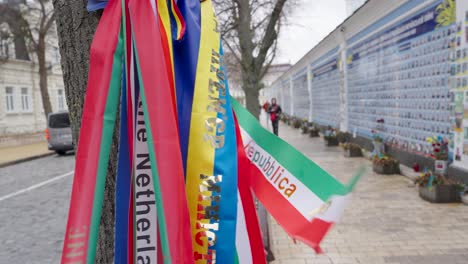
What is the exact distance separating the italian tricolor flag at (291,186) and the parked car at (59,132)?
16.2 m

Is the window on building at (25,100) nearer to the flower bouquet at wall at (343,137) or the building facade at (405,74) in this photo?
the building facade at (405,74)

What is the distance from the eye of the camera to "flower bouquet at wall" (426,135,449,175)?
22.0 ft

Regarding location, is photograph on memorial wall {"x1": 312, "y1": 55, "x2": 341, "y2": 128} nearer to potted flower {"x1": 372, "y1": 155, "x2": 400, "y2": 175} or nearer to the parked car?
potted flower {"x1": 372, "y1": 155, "x2": 400, "y2": 175}

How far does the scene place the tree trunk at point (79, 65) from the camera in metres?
1.48

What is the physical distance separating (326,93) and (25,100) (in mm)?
23401

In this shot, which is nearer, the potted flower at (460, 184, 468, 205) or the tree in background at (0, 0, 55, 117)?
the potted flower at (460, 184, 468, 205)

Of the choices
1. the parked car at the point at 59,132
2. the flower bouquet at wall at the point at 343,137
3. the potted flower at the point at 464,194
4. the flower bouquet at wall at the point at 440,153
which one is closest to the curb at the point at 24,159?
the parked car at the point at 59,132

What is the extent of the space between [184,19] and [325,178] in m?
0.70

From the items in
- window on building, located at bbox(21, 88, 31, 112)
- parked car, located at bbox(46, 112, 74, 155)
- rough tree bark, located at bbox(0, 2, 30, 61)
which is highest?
rough tree bark, located at bbox(0, 2, 30, 61)

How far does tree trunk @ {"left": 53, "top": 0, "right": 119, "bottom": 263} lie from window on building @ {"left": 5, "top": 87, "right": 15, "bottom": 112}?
30.1 meters

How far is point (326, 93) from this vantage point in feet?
58.3

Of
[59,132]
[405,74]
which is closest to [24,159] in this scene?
[59,132]

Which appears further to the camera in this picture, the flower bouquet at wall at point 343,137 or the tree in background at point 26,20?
the tree in background at point 26,20

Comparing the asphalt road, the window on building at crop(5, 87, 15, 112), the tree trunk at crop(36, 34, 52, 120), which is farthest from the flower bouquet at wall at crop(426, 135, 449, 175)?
the window on building at crop(5, 87, 15, 112)
